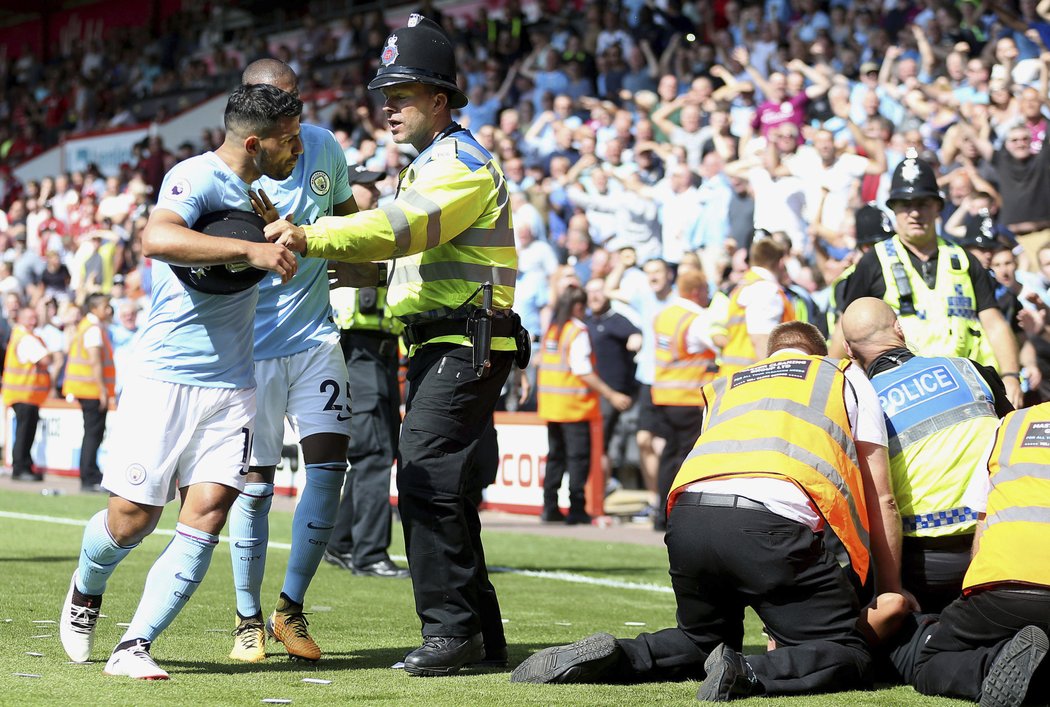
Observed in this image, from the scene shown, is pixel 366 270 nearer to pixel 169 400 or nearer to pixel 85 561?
pixel 169 400

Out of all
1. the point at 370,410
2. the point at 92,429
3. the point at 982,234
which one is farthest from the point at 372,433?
the point at 92,429

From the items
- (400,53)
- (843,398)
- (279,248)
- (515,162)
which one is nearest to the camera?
(279,248)

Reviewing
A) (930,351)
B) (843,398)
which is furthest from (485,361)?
(930,351)

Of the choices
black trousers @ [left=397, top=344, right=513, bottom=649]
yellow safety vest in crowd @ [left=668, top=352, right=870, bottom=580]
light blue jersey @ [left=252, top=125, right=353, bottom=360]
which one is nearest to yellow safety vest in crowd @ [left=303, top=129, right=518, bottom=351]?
black trousers @ [left=397, top=344, right=513, bottom=649]

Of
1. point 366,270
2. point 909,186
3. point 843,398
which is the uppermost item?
point 909,186

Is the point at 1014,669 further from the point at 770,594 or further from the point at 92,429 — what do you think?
the point at 92,429

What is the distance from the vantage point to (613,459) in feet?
51.8

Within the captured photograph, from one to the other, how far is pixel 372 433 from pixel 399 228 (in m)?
3.99

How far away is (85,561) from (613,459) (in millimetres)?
10563

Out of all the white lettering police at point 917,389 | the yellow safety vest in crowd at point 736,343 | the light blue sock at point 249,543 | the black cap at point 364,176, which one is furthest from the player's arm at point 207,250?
the yellow safety vest in crowd at point 736,343

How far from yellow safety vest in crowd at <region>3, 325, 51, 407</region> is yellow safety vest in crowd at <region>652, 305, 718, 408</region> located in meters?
8.98

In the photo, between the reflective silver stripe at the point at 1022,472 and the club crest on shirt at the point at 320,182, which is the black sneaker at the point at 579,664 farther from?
the club crest on shirt at the point at 320,182

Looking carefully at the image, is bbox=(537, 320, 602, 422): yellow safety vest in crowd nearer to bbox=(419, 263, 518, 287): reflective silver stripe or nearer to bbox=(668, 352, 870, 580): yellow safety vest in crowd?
bbox=(419, 263, 518, 287): reflective silver stripe

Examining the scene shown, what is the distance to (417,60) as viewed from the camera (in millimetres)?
5828
